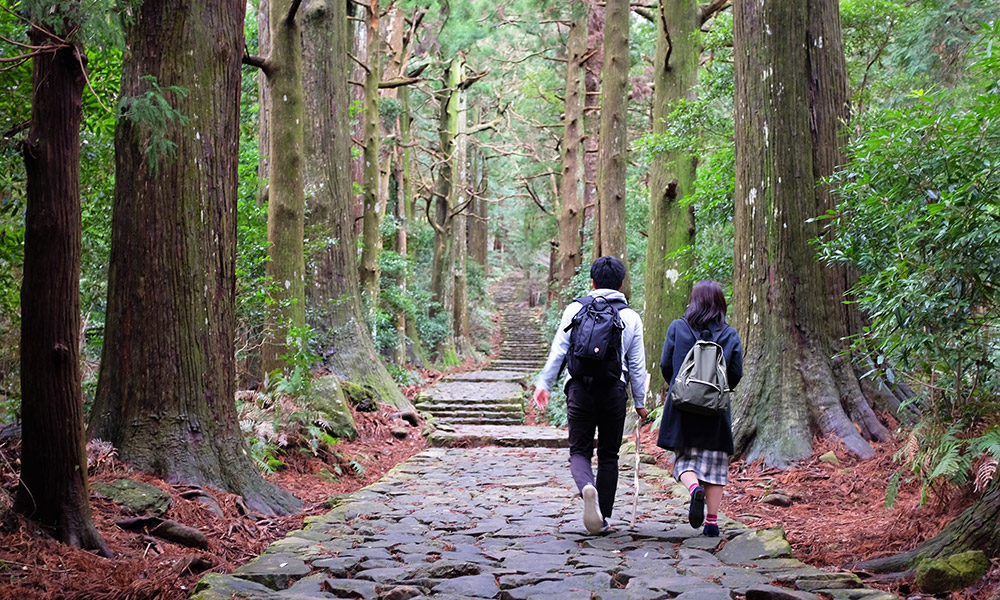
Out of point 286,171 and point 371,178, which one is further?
point 371,178

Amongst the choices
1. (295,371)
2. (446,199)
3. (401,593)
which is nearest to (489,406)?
(295,371)

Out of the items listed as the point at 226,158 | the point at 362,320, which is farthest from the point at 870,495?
the point at 362,320

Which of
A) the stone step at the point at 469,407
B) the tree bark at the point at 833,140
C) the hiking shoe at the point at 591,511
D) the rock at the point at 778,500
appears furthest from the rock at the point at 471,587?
the stone step at the point at 469,407

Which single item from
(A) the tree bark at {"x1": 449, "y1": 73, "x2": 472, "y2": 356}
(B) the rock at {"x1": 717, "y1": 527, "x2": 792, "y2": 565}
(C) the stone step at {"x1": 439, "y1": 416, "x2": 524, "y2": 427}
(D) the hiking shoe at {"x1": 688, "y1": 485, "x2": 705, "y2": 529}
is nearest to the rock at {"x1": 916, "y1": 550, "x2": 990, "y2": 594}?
(B) the rock at {"x1": 717, "y1": 527, "x2": 792, "y2": 565}

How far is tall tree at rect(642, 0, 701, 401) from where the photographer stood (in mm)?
12945

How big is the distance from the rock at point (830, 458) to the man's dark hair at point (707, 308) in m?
2.33

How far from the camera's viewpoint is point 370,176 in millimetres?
18391

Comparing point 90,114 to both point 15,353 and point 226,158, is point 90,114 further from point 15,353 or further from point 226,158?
point 15,353

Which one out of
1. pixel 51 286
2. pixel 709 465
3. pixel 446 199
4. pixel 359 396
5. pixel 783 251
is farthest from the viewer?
pixel 446 199

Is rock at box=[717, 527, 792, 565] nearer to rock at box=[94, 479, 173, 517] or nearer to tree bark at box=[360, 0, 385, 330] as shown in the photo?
rock at box=[94, 479, 173, 517]

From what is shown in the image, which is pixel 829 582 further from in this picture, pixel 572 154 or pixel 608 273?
pixel 572 154

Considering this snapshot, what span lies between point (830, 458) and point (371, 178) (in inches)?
530

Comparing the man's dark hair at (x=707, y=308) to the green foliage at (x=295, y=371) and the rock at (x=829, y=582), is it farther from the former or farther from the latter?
the green foliage at (x=295, y=371)

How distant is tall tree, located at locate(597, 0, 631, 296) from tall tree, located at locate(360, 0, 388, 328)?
5.56 m
